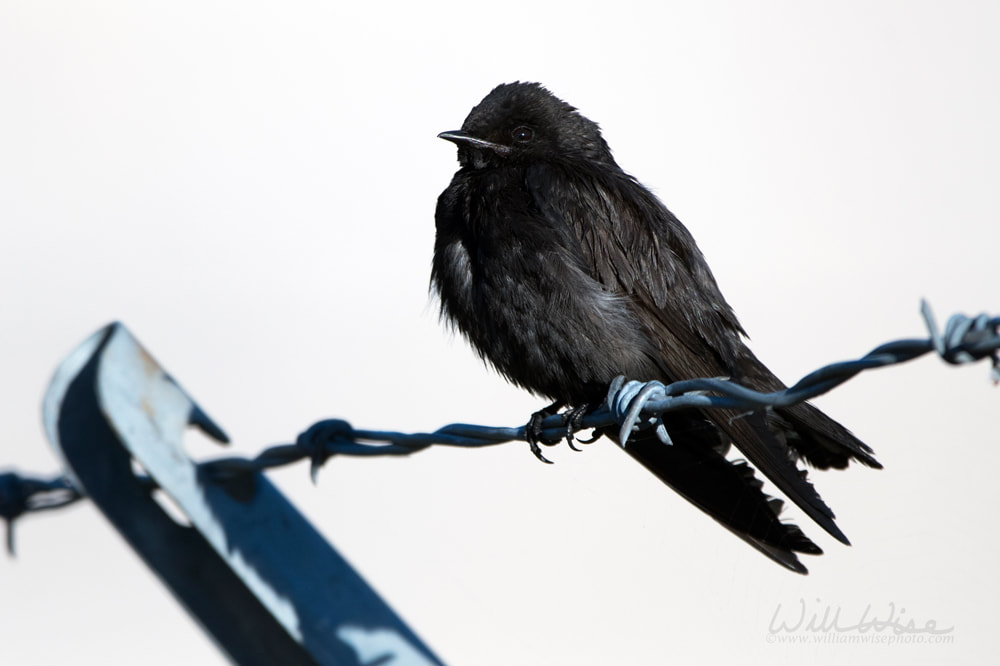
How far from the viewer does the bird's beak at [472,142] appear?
17.8ft

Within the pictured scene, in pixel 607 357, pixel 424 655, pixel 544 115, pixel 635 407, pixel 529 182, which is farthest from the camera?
pixel 544 115

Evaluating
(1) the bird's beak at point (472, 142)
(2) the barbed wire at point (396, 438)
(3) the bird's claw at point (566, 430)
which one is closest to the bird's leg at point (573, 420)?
(3) the bird's claw at point (566, 430)

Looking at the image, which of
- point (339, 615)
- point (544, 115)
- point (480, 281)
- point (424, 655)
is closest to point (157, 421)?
point (339, 615)

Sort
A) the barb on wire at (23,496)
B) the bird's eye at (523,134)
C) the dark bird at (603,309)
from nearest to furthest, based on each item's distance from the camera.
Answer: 1. the barb on wire at (23,496)
2. the dark bird at (603,309)
3. the bird's eye at (523,134)

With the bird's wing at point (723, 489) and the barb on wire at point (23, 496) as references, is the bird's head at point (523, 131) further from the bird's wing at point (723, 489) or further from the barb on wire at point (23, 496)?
the barb on wire at point (23, 496)

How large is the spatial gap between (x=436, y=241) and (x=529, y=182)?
53 centimetres

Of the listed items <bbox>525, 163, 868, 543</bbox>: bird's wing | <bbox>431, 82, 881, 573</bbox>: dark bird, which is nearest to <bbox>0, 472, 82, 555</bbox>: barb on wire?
<bbox>431, 82, 881, 573</bbox>: dark bird

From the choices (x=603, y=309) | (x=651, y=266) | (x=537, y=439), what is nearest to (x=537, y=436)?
(x=537, y=439)

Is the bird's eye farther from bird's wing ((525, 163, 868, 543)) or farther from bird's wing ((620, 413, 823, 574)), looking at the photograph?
bird's wing ((620, 413, 823, 574))

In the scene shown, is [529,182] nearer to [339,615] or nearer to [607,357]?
[607,357]

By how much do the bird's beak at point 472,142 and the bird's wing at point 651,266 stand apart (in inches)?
21.3

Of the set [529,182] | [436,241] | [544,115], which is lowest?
[436,241]

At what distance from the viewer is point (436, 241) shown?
509cm

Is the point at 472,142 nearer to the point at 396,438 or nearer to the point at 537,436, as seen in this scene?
the point at 537,436
